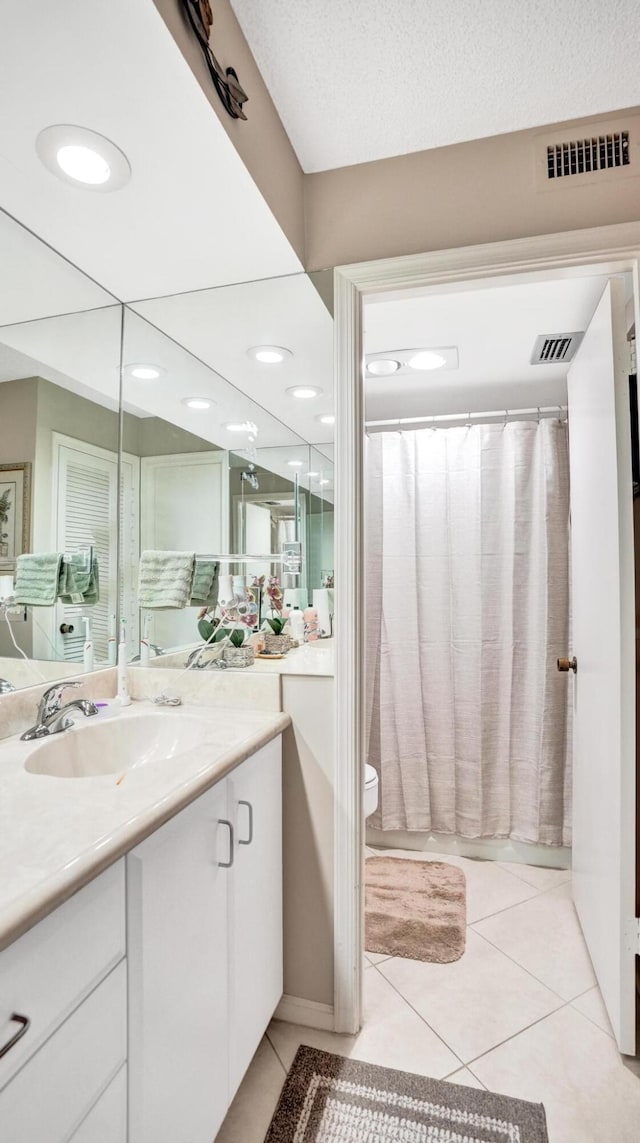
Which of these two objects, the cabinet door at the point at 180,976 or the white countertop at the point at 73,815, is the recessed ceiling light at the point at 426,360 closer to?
the white countertop at the point at 73,815

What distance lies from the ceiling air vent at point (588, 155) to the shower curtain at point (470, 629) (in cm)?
125

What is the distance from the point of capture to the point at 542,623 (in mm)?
2561

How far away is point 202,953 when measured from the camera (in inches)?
44.2

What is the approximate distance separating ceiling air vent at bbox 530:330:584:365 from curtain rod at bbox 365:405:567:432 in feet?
0.76

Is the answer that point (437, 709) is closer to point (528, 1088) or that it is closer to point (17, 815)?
point (528, 1088)

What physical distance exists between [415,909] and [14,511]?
199 cm

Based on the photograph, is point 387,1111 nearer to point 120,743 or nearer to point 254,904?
point 254,904

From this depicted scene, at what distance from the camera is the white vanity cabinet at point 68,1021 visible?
2.21 feet

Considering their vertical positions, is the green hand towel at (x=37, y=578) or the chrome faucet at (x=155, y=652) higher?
the green hand towel at (x=37, y=578)

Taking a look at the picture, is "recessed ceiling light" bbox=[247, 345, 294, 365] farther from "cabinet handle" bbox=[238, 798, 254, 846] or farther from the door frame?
"cabinet handle" bbox=[238, 798, 254, 846]

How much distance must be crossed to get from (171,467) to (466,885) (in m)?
2.05

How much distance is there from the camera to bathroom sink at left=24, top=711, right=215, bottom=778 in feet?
4.37

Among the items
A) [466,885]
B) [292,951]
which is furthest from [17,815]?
[466,885]

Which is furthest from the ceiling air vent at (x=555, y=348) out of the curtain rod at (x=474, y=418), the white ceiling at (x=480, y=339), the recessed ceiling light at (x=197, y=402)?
the recessed ceiling light at (x=197, y=402)
